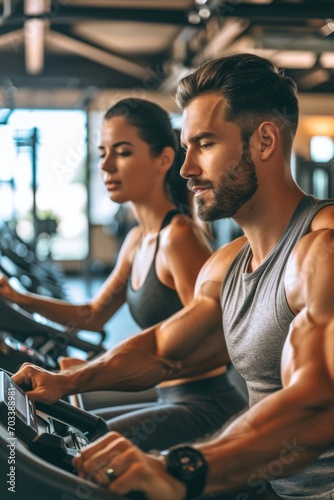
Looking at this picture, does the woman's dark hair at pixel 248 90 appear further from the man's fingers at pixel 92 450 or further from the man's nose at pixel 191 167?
the man's fingers at pixel 92 450

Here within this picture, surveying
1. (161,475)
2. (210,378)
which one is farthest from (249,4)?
(161,475)

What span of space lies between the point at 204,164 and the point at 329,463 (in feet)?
1.77

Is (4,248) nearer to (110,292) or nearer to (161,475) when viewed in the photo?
(110,292)

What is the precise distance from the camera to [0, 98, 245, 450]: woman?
6.42 ft

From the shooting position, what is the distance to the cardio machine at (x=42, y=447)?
927 millimetres

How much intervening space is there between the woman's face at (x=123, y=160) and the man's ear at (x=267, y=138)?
0.98 meters

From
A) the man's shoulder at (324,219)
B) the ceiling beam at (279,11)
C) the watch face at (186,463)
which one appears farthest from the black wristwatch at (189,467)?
the ceiling beam at (279,11)

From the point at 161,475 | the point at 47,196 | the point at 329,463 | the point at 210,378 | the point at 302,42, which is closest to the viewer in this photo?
the point at 161,475

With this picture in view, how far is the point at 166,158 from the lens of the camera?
7.74ft

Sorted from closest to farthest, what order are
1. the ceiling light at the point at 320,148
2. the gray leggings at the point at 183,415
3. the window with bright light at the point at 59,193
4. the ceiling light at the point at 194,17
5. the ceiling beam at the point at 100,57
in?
1. the gray leggings at the point at 183,415
2. the ceiling light at the point at 194,17
3. the ceiling beam at the point at 100,57
4. the window with bright light at the point at 59,193
5. the ceiling light at the point at 320,148

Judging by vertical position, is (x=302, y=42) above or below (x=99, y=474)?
above

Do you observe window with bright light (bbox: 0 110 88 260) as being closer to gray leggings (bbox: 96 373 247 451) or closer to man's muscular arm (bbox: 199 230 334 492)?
gray leggings (bbox: 96 373 247 451)

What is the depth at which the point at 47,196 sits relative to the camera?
39.9ft

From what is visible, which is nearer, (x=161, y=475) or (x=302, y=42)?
(x=161, y=475)
